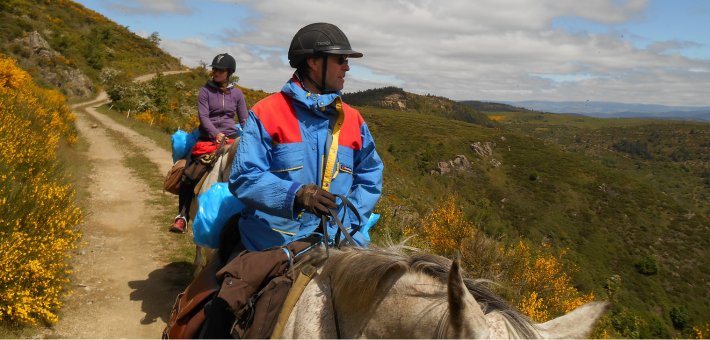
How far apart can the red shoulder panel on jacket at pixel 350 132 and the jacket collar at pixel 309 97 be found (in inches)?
6.5

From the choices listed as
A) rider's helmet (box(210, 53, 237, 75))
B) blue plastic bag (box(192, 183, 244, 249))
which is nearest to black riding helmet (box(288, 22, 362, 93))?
blue plastic bag (box(192, 183, 244, 249))

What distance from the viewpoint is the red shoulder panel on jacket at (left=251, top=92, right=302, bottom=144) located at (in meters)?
1.94

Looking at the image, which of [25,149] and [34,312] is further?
[25,149]

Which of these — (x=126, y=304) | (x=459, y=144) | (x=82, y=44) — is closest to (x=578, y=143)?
(x=459, y=144)

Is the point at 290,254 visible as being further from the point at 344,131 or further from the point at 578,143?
the point at 578,143

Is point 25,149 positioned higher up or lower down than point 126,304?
higher up

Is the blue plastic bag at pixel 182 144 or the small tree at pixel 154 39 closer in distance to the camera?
the blue plastic bag at pixel 182 144

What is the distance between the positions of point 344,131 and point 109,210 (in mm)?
8551

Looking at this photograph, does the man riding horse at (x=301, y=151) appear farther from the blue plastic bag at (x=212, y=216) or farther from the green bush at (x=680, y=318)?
the green bush at (x=680, y=318)

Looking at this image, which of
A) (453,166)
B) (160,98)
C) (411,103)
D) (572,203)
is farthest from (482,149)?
(160,98)

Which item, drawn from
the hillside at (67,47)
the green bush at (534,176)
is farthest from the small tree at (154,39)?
the green bush at (534,176)

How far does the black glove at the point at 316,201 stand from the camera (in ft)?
5.54

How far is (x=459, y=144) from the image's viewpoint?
62094 mm

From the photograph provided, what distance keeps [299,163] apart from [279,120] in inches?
9.8
